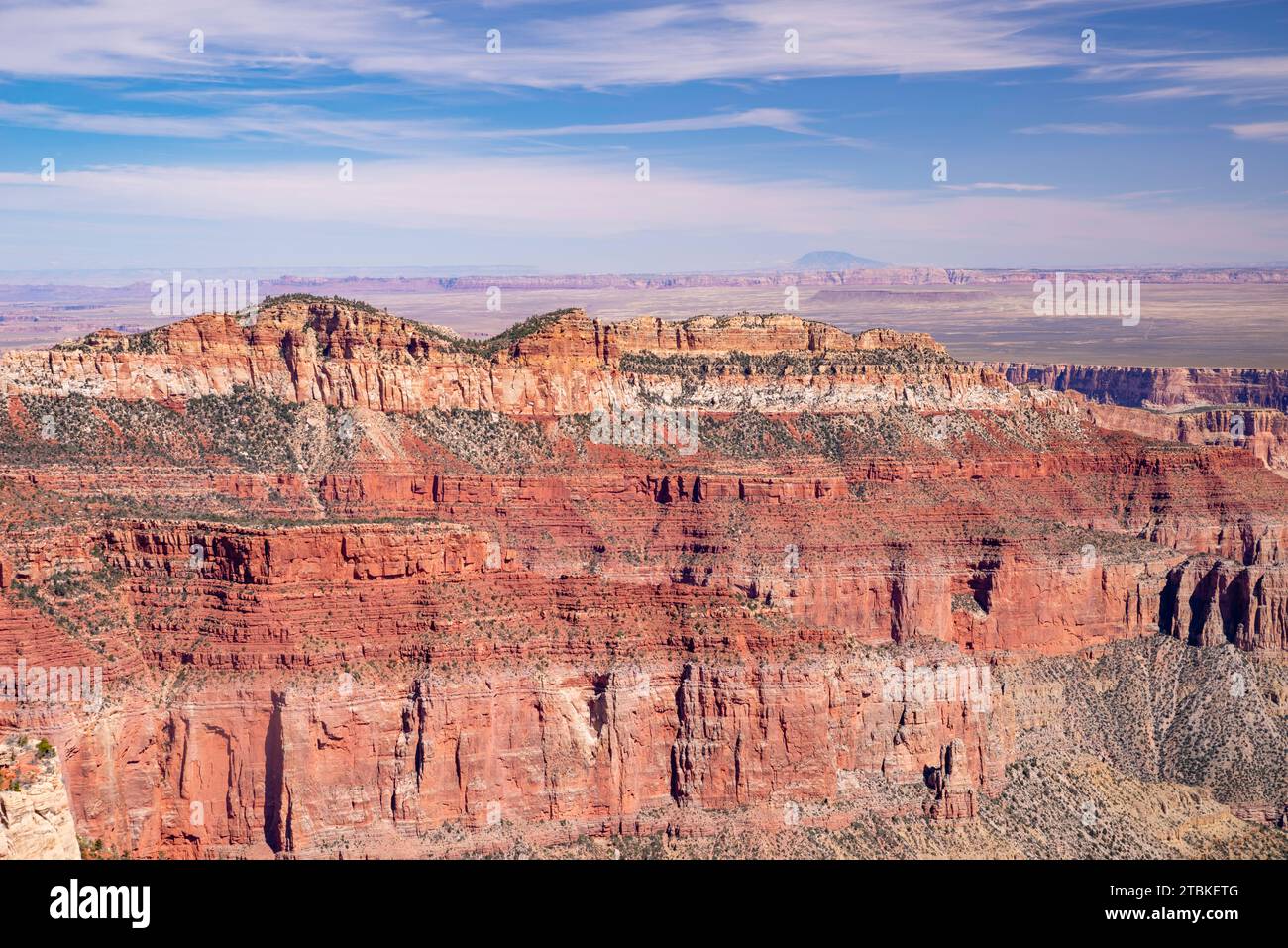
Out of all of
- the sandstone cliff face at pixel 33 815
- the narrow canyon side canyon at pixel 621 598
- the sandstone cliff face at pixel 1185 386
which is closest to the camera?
the sandstone cliff face at pixel 33 815

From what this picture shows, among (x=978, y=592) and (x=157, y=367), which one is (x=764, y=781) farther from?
(x=157, y=367)

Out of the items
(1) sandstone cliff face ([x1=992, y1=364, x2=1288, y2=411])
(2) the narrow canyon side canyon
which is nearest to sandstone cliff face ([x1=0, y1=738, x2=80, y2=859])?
(2) the narrow canyon side canyon

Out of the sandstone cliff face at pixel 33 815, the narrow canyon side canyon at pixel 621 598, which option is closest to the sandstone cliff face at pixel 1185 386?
the narrow canyon side canyon at pixel 621 598

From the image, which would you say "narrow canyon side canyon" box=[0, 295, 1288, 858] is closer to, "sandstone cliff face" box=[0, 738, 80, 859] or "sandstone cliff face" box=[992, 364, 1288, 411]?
"sandstone cliff face" box=[0, 738, 80, 859]

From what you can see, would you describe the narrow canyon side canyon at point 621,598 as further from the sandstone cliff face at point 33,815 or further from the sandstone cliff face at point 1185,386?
the sandstone cliff face at point 1185,386

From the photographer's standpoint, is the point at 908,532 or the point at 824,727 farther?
the point at 908,532

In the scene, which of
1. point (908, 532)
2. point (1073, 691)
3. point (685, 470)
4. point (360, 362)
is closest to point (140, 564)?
point (360, 362)
